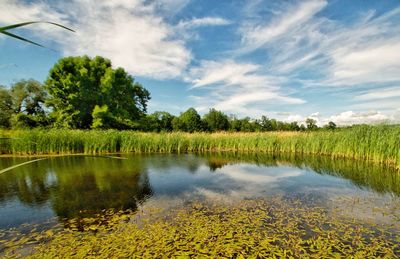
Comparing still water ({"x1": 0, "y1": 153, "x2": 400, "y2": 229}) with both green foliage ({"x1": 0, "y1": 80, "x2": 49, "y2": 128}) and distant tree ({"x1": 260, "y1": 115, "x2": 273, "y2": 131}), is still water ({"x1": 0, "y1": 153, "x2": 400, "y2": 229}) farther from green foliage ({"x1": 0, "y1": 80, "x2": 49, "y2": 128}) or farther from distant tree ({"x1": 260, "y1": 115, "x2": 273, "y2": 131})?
distant tree ({"x1": 260, "y1": 115, "x2": 273, "y2": 131})

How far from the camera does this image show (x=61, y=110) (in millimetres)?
25391

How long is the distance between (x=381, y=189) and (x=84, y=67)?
28861mm

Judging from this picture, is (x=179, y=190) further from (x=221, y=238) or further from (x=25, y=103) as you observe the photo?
(x=25, y=103)

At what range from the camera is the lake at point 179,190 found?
4.95 m

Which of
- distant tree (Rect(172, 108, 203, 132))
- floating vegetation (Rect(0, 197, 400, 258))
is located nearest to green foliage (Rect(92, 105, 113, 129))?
distant tree (Rect(172, 108, 203, 132))

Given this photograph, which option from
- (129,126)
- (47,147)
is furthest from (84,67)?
(47,147)

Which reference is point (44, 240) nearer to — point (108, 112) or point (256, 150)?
point (256, 150)

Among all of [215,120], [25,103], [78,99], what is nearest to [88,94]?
[78,99]

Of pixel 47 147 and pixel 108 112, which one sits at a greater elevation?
pixel 108 112

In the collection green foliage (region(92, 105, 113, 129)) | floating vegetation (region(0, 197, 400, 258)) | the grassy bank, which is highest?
green foliage (region(92, 105, 113, 129))

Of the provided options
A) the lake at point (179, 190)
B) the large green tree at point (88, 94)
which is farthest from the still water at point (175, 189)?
the large green tree at point (88, 94)

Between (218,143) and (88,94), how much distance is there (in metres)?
16.4

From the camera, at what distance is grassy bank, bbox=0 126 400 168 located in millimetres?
11117

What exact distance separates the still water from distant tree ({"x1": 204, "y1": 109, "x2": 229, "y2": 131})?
119 feet
